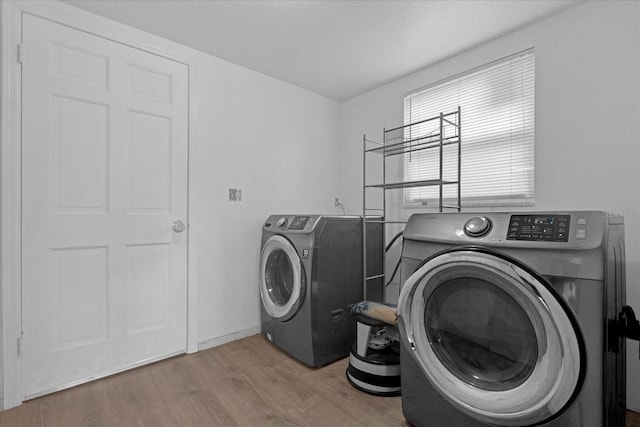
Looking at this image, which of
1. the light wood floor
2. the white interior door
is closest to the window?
the light wood floor

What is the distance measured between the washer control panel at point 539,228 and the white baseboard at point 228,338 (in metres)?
2.09

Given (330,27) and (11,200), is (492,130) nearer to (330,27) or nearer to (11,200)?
(330,27)

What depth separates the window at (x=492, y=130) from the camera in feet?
6.52

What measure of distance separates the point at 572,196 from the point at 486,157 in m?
0.55

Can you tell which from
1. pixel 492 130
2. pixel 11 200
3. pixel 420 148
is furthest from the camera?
pixel 420 148

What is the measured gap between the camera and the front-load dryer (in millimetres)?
975

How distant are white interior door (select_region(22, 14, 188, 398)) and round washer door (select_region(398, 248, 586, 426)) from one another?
165cm

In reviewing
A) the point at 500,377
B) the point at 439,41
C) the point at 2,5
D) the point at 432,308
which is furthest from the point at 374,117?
the point at 2,5

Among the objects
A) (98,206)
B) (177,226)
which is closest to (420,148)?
(177,226)

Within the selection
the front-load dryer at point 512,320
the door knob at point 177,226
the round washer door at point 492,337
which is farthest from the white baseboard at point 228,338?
the round washer door at point 492,337

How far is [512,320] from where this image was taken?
1120 millimetres

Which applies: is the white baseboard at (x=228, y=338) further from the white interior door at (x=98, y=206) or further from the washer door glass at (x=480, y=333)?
the washer door glass at (x=480, y=333)

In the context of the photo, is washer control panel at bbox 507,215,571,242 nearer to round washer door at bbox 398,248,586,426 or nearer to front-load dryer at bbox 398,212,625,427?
front-load dryer at bbox 398,212,625,427

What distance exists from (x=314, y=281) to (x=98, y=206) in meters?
1.37
